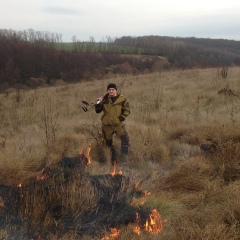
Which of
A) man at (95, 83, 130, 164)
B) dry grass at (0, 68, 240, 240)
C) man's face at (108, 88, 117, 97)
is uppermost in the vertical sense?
man's face at (108, 88, 117, 97)

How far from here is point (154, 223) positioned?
9.80ft

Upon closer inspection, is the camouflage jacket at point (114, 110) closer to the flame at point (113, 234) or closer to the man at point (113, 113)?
the man at point (113, 113)

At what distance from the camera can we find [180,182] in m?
4.09

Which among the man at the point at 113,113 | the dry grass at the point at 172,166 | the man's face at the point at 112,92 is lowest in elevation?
the dry grass at the point at 172,166

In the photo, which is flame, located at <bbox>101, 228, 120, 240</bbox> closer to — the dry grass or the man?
the dry grass

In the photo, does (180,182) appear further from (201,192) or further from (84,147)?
(84,147)

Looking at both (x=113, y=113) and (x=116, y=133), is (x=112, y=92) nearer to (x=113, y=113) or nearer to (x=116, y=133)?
(x=113, y=113)

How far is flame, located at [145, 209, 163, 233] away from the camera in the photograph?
2.92m

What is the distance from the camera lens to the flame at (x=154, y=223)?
9.59ft

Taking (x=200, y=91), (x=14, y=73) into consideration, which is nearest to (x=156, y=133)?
(x=200, y=91)

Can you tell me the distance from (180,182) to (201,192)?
1.23 ft

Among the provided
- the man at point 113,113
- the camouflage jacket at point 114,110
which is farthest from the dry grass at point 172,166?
the camouflage jacket at point 114,110

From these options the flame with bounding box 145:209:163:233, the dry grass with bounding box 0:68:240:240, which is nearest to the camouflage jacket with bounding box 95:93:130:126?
the dry grass with bounding box 0:68:240:240

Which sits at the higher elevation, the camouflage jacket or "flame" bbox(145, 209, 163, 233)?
the camouflage jacket
